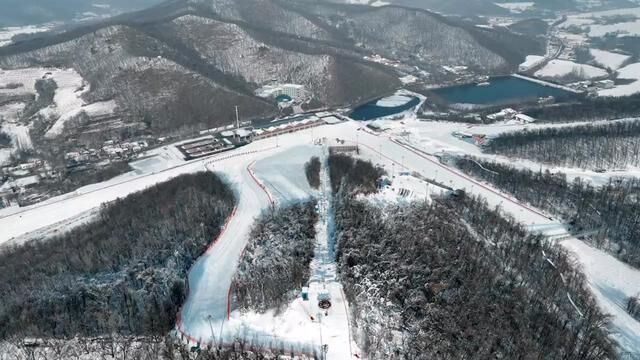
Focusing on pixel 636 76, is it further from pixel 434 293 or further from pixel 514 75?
pixel 434 293

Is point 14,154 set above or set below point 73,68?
below

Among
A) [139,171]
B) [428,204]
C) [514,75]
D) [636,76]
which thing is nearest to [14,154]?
[139,171]

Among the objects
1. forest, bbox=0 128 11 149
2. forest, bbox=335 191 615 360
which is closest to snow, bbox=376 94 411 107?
forest, bbox=335 191 615 360

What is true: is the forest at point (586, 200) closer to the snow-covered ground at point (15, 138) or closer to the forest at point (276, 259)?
the forest at point (276, 259)

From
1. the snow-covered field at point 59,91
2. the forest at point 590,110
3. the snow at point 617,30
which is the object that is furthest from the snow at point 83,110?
the snow at point 617,30

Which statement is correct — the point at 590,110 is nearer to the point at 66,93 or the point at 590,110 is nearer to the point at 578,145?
the point at 578,145
